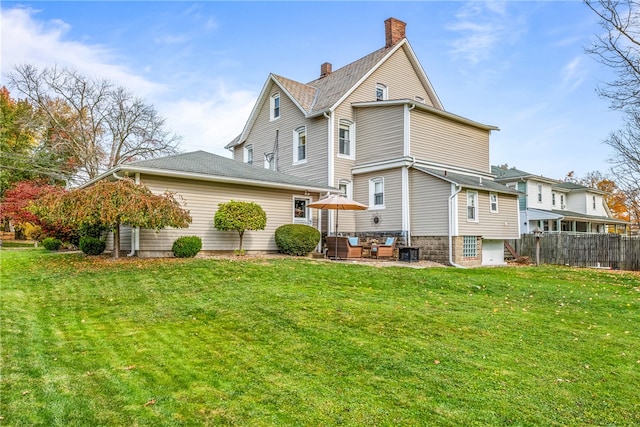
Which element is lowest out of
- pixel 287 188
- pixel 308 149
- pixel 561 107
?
pixel 287 188

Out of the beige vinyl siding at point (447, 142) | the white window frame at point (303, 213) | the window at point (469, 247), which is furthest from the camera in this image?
the beige vinyl siding at point (447, 142)

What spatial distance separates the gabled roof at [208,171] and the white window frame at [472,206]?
5.59 meters

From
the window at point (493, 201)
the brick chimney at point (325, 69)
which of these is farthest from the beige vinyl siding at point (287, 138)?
the window at point (493, 201)

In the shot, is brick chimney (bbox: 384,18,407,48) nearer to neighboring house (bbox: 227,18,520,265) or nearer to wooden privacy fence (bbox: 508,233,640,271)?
neighboring house (bbox: 227,18,520,265)

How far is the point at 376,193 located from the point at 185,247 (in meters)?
9.06

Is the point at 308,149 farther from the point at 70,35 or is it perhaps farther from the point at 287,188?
the point at 70,35

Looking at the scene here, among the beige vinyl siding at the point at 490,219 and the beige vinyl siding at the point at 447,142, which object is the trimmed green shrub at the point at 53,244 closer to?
the beige vinyl siding at the point at 447,142

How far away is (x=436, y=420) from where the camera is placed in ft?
11.3

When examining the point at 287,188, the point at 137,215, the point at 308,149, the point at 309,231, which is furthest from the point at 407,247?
the point at 137,215

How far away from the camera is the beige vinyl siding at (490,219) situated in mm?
16500

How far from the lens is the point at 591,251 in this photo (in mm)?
18969

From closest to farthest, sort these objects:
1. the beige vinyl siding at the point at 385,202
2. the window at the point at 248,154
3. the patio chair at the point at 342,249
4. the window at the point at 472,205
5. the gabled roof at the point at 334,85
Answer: the patio chair at the point at 342,249
the window at the point at 472,205
the beige vinyl siding at the point at 385,202
the gabled roof at the point at 334,85
the window at the point at 248,154

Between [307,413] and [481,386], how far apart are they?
6.07 feet

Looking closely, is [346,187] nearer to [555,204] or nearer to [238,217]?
[238,217]
